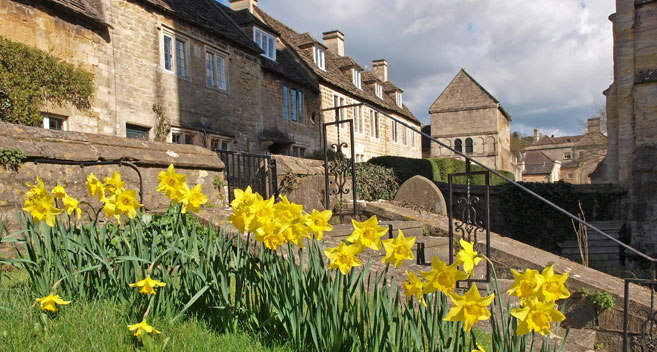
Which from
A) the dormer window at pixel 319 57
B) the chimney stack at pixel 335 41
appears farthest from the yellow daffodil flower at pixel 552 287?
the chimney stack at pixel 335 41

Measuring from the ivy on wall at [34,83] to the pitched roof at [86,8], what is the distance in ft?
4.50

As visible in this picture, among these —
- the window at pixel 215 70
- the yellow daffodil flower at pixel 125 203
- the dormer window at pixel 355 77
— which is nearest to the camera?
the yellow daffodil flower at pixel 125 203

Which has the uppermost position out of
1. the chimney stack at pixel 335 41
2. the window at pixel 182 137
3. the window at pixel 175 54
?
the chimney stack at pixel 335 41

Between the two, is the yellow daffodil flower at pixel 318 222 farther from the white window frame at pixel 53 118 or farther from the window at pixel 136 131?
the window at pixel 136 131

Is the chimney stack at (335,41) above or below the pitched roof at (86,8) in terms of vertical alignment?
above

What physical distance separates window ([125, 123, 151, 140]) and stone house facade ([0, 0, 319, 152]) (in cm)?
3

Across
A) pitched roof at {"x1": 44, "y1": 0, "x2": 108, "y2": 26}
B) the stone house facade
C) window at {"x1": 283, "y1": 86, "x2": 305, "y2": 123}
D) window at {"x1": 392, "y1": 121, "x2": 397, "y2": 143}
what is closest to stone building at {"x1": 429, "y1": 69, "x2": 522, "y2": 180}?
window at {"x1": 392, "y1": 121, "x2": 397, "y2": 143}

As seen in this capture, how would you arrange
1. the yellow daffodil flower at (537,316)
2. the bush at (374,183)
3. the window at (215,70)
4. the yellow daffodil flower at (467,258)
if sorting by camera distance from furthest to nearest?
the window at (215,70), the bush at (374,183), the yellow daffodil flower at (467,258), the yellow daffodil flower at (537,316)

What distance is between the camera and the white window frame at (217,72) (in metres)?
15.8

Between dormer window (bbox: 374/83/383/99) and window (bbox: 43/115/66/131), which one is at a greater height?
dormer window (bbox: 374/83/383/99)

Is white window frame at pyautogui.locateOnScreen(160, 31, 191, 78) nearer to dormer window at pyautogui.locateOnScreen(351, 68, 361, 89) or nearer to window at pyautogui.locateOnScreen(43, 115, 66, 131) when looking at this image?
window at pyautogui.locateOnScreen(43, 115, 66, 131)

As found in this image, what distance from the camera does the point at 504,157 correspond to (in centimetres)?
4478

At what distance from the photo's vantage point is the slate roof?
64.7m

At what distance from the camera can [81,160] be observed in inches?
195
